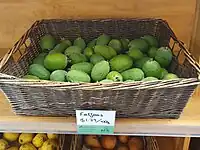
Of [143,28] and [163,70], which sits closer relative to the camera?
[163,70]

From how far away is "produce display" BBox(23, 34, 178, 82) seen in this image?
0.85 m

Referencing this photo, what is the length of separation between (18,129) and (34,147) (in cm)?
27

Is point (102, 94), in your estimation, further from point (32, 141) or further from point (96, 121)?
point (32, 141)

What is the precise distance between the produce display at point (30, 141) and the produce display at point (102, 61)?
0.30 meters

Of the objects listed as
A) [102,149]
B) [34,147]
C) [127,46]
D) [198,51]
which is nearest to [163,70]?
[127,46]

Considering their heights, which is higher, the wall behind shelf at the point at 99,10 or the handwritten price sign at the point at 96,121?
the wall behind shelf at the point at 99,10

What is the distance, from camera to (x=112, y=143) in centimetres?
113

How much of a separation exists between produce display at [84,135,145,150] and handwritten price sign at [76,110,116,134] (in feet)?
0.98

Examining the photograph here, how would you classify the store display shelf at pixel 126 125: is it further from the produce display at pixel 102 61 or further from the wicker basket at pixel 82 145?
the wicker basket at pixel 82 145

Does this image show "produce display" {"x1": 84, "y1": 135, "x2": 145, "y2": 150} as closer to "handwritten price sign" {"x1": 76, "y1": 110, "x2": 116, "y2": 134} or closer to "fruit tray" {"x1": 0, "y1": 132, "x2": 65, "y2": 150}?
"fruit tray" {"x1": 0, "y1": 132, "x2": 65, "y2": 150}

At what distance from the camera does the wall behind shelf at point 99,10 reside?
117 centimetres

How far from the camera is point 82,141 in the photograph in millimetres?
1190

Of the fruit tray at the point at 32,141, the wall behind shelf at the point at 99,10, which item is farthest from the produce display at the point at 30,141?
the wall behind shelf at the point at 99,10

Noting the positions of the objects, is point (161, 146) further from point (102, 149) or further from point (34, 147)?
point (34, 147)
